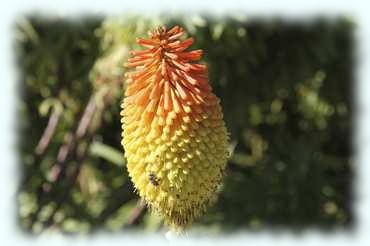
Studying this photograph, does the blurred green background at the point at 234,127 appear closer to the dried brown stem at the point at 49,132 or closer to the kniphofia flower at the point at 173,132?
the dried brown stem at the point at 49,132

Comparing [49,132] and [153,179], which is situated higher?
[153,179]

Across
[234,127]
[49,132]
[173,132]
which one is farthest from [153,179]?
[49,132]

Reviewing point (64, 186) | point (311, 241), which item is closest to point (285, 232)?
point (311, 241)

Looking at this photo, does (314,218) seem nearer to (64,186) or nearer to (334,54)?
(334,54)

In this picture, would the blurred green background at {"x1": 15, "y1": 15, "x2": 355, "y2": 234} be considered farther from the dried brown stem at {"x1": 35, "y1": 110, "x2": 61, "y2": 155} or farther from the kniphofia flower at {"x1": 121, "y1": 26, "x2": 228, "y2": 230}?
the kniphofia flower at {"x1": 121, "y1": 26, "x2": 228, "y2": 230}

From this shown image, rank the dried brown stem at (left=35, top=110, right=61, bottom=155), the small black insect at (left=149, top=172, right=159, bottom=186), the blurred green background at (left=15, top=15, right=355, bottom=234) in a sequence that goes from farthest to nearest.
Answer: the dried brown stem at (left=35, top=110, right=61, bottom=155) < the blurred green background at (left=15, top=15, right=355, bottom=234) < the small black insect at (left=149, top=172, right=159, bottom=186)

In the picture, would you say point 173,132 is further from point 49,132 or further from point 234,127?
point 49,132

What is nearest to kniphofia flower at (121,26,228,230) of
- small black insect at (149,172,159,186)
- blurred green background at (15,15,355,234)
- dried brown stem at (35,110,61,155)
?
small black insect at (149,172,159,186)
